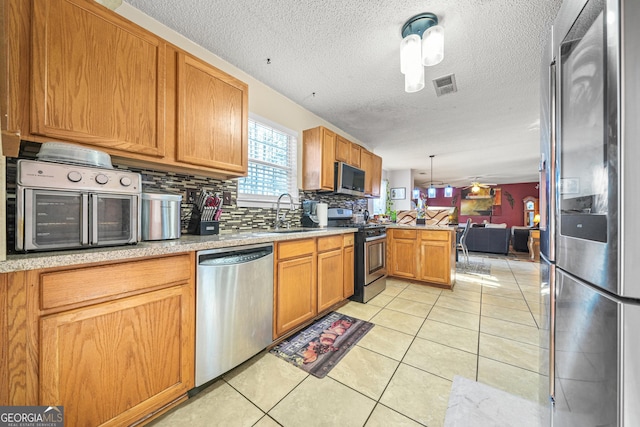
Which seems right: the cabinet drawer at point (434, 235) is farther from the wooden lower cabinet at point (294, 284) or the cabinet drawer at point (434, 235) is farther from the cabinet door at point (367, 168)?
the wooden lower cabinet at point (294, 284)

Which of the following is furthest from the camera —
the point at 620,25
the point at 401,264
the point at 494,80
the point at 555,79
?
the point at 401,264

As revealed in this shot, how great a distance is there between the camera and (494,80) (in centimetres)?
251

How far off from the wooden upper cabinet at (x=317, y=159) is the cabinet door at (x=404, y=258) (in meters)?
1.44

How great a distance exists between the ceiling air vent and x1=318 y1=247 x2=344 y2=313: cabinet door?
7.00 feet

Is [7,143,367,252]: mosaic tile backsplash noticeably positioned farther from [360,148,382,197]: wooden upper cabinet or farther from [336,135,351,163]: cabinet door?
[360,148,382,197]: wooden upper cabinet

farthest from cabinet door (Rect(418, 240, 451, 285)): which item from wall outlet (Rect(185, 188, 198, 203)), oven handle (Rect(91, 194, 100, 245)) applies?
oven handle (Rect(91, 194, 100, 245))

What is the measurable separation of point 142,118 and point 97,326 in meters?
1.17

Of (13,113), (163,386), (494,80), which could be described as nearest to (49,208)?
(13,113)

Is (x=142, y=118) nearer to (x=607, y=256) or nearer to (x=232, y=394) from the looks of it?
(x=232, y=394)

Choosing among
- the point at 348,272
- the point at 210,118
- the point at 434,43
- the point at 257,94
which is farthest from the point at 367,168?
the point at 210,118

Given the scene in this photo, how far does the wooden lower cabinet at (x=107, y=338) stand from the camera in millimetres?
879

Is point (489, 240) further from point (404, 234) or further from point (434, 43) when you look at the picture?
point (434, 43)

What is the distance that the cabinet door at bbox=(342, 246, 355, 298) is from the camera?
266 centimetres

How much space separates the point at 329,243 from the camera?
2.39m
